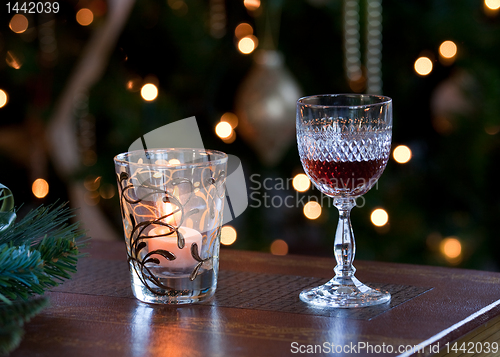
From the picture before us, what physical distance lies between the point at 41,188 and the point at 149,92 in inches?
21.3

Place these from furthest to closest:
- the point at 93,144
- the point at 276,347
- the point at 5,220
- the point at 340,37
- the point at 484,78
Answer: the point at 93,144
the point at 340,37
the point at 484,78
the point at 5,220
the point at 276,347

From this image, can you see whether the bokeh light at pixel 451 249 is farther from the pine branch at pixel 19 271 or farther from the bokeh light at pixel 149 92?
the pine branch at pixel 19 271

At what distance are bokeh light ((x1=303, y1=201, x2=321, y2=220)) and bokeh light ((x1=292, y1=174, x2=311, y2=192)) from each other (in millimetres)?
42

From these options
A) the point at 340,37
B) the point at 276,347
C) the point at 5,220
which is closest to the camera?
the point at 276,347

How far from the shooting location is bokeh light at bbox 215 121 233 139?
1614 mm

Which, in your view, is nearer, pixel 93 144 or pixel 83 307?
pixel 83 307

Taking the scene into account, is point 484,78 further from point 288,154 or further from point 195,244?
point 195,244

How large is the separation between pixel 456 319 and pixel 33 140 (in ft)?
4.91

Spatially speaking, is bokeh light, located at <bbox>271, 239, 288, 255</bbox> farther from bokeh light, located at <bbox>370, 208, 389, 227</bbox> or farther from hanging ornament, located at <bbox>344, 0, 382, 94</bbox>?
hanging ornament, located at <bbox>344, 0, 382, 94</bbox>

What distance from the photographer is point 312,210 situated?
1649mm

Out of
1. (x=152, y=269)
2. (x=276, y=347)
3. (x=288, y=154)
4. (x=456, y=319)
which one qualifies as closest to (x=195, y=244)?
(x=152, y=269)

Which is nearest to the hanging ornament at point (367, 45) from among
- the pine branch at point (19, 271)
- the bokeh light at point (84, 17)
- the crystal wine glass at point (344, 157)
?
the bokeh light at point (84, 17)

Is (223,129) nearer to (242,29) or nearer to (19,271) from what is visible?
(242,29)

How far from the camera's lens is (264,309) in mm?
658
